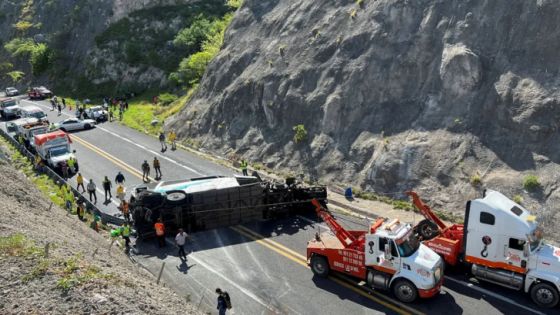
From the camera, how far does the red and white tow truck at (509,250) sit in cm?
1602

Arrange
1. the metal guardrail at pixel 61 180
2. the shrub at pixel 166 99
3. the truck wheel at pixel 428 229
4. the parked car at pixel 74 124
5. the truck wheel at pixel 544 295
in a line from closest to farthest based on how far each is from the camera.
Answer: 1. the truck wheel at pixel 544 295
2. the truck wheel at pixel 428 229
3. the metal guardrail at pixel 61 180
4. the parked car at pixel 74 124
5. the shrub at pixel 166 99

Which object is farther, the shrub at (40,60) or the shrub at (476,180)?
the shrub at (40,60)

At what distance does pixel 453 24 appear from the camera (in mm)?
29422

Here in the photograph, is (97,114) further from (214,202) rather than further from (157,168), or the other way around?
(214,202)

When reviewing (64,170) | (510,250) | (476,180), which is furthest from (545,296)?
(64,170)

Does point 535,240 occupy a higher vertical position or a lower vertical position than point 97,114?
lower

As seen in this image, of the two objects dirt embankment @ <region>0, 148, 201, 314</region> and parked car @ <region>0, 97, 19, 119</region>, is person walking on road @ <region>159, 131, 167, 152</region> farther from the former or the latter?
parked car @ <region>0, 97, 19, 119</region>

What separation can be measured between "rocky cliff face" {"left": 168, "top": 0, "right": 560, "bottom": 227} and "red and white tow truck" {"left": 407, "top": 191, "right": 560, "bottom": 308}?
21.2ft

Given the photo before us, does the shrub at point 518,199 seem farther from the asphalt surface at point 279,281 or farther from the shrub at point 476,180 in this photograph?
the asphalt surface at point 279,281

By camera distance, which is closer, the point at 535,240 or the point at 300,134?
the point at 535,240

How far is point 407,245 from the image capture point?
16.9 meters

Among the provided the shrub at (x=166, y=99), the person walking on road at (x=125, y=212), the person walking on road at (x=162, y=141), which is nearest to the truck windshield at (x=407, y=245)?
the person walking on road at (x=125, y=212)

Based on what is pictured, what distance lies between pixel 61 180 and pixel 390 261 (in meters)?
21.1

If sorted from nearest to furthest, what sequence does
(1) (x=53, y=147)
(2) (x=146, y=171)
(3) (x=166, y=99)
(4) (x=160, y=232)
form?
1. (4) (x=160, y=232)
2. (2) (x=146, y=171)
3. (1) (x=53, y=147)
4. (3) (x=166, y=99)
